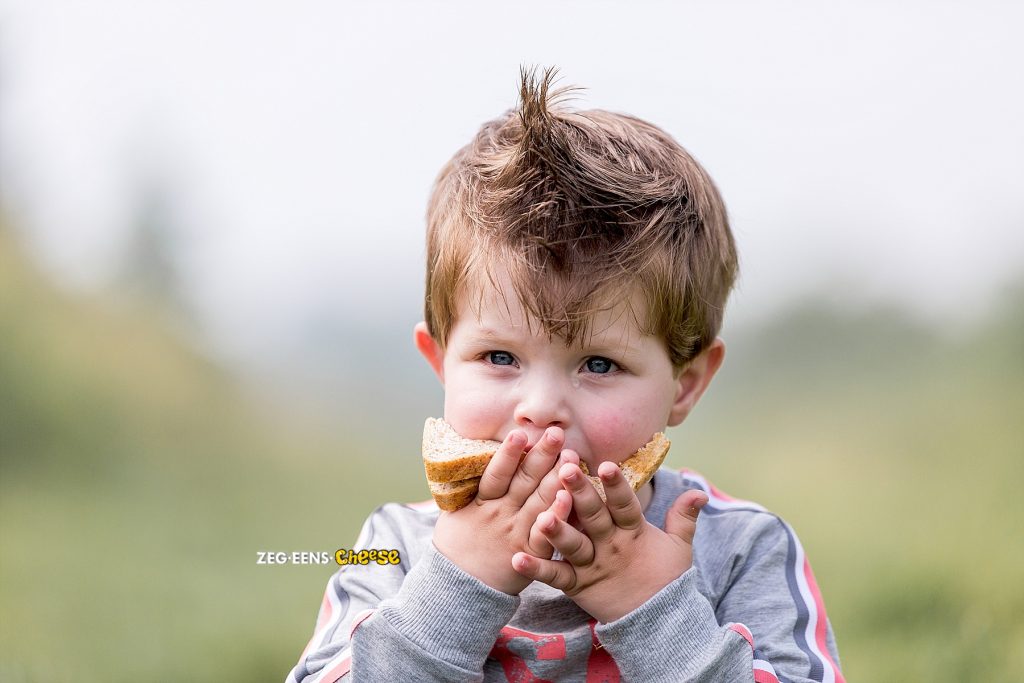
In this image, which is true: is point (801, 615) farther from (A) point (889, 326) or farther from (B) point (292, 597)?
(A) point (889, 326)

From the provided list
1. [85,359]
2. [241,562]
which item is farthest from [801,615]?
[85,359]

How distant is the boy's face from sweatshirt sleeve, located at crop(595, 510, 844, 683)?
23cm

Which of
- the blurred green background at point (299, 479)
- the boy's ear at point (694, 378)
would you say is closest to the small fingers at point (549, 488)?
the boy's ear at point (694, 378)

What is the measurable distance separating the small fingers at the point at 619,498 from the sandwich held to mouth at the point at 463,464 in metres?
0.02

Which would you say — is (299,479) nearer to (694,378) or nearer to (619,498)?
(694,378)

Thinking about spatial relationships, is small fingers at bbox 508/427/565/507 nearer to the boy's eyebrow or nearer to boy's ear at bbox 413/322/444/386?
the boy's eyebrow

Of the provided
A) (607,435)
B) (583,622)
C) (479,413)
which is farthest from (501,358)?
(583,622)

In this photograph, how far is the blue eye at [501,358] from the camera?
4.71ft

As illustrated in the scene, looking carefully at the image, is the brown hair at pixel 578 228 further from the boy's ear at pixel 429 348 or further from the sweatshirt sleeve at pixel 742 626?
the sweatshirt sleeve at pixel 742 626

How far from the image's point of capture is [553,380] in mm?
1385

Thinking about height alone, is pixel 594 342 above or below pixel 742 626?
above

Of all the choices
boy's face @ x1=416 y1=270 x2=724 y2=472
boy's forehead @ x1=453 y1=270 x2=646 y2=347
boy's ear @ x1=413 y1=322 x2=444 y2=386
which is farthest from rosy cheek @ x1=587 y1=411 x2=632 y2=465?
boy's ear @ x1=413 y1=322 x2=444 y2=386

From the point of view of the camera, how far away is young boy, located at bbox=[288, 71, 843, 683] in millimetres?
1338

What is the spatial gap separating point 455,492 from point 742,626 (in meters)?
0.44
